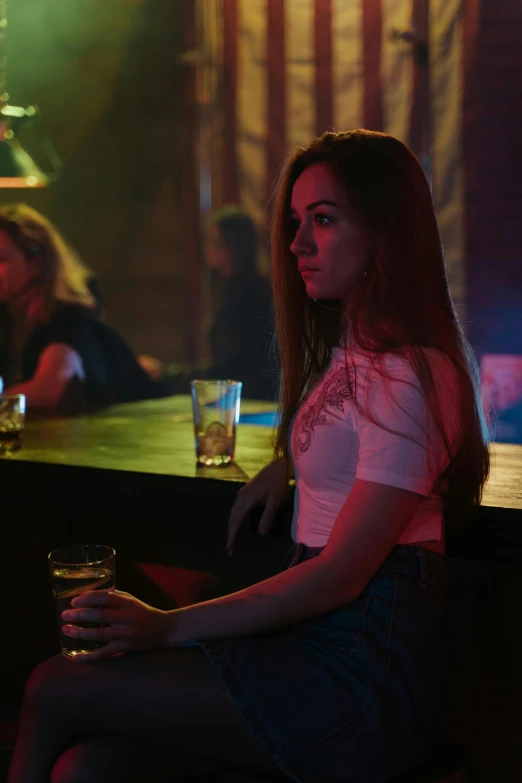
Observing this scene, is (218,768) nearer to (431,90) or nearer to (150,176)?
(431,90)

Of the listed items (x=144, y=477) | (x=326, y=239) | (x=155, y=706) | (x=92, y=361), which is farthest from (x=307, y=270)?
(x=92, y=361)

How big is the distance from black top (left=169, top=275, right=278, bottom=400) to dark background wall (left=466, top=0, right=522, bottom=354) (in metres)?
1.04

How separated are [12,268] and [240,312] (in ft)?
5.62

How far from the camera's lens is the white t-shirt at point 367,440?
0.98m

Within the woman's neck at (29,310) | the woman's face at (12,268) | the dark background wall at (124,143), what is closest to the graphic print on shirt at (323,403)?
the woman's neck at (29,310)

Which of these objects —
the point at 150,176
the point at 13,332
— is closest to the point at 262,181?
the point at 150,176

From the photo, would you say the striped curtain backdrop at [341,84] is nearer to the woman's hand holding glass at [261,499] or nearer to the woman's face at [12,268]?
the woman's face at [12,268]

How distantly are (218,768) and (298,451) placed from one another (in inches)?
14.7

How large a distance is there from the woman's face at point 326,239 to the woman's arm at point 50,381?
1.44 metres

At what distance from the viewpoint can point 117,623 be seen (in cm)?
98

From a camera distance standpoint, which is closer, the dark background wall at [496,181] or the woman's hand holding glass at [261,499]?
the woman's hand holding glass at [261,499]

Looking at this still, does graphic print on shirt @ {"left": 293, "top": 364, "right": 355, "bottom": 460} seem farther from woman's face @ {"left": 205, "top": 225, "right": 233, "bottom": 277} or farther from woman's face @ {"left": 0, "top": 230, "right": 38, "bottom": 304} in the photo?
woman's face @ {"left": 205, "top": 225, "right": 233, "bottom": 277}

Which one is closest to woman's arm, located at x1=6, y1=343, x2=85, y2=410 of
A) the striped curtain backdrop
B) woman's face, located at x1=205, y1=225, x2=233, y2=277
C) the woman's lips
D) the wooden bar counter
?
the wooden bar counter

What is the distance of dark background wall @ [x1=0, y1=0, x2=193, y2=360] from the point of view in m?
5.61
